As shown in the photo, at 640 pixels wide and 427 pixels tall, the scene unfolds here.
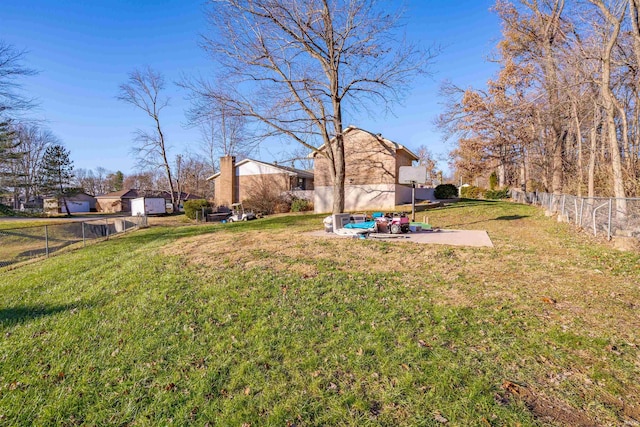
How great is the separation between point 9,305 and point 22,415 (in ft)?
14.0

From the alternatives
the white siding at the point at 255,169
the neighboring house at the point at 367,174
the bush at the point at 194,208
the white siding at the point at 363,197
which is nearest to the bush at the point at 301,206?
the white siding at the point at 363,197

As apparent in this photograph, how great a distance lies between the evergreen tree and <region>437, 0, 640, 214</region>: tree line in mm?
Answer: 43374

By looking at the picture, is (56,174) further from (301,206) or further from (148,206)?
(301,206)

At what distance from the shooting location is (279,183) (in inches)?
1073

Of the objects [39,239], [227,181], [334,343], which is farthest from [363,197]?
[334,343]

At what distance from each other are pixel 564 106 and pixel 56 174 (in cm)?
4994

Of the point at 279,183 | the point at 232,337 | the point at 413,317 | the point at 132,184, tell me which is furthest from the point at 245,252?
the point at 132,184

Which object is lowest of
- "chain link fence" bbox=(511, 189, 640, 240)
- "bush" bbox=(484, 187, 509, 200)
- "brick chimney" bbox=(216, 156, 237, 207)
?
"chain link fence" bbox=(511, 189, 640, 240)

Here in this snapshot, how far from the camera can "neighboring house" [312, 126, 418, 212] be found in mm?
20703

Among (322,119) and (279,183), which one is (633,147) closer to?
(322,119)

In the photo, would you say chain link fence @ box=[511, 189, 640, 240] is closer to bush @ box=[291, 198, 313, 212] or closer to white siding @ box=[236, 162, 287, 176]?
bush @ box=[291, 198, 313, 212]

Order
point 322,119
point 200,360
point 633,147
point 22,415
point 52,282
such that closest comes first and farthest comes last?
point 22,415
point 200,360
point 52,282
point 633,147
point 322,119

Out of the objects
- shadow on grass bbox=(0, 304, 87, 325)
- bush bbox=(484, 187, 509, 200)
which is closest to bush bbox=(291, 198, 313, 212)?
shadow on grass bbox=(0, 304, 87, 325)

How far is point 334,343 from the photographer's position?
3.64 metres
